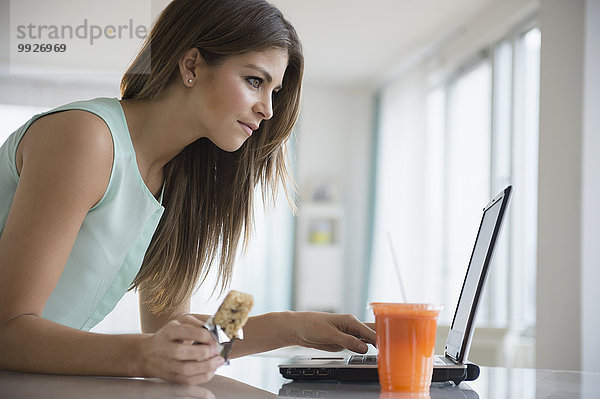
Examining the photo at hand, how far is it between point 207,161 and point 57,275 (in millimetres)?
617

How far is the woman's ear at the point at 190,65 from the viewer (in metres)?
1.29

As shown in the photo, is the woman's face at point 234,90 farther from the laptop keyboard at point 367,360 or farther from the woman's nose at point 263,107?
the laptop keyboard at point 367,360

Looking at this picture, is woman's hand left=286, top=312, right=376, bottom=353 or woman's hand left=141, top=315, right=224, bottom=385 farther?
woman's hand left=286, top=312, right=376, bottom=353

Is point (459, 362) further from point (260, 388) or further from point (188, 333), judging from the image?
point (188, 333)

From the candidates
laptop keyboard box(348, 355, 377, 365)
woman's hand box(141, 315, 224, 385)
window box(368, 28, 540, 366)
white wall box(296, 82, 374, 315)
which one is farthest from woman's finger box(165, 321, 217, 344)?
white wall box(296, 82, 374, 315)

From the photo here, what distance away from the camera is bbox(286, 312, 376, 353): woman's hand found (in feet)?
3.51

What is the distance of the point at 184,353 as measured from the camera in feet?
2.48

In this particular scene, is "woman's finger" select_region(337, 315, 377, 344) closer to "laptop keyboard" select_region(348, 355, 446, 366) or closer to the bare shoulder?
"laptop keyboard" select_region(348, 355, 446, 366)

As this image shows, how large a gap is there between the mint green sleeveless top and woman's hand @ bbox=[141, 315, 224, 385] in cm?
38

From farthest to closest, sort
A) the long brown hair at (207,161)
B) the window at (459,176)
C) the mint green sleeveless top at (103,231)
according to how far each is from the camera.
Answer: the window at (459,176)
the long brown hair at (207,161)
the mint green sleeveless top at (103,231)

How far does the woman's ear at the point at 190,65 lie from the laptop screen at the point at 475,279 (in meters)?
0.64

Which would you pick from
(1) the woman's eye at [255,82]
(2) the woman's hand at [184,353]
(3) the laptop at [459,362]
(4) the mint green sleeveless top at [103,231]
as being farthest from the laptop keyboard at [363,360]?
(1) the woman's eye at [255,82]

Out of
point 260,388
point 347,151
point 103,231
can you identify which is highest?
point 347,151

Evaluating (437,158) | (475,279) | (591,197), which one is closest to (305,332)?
(475,279)
